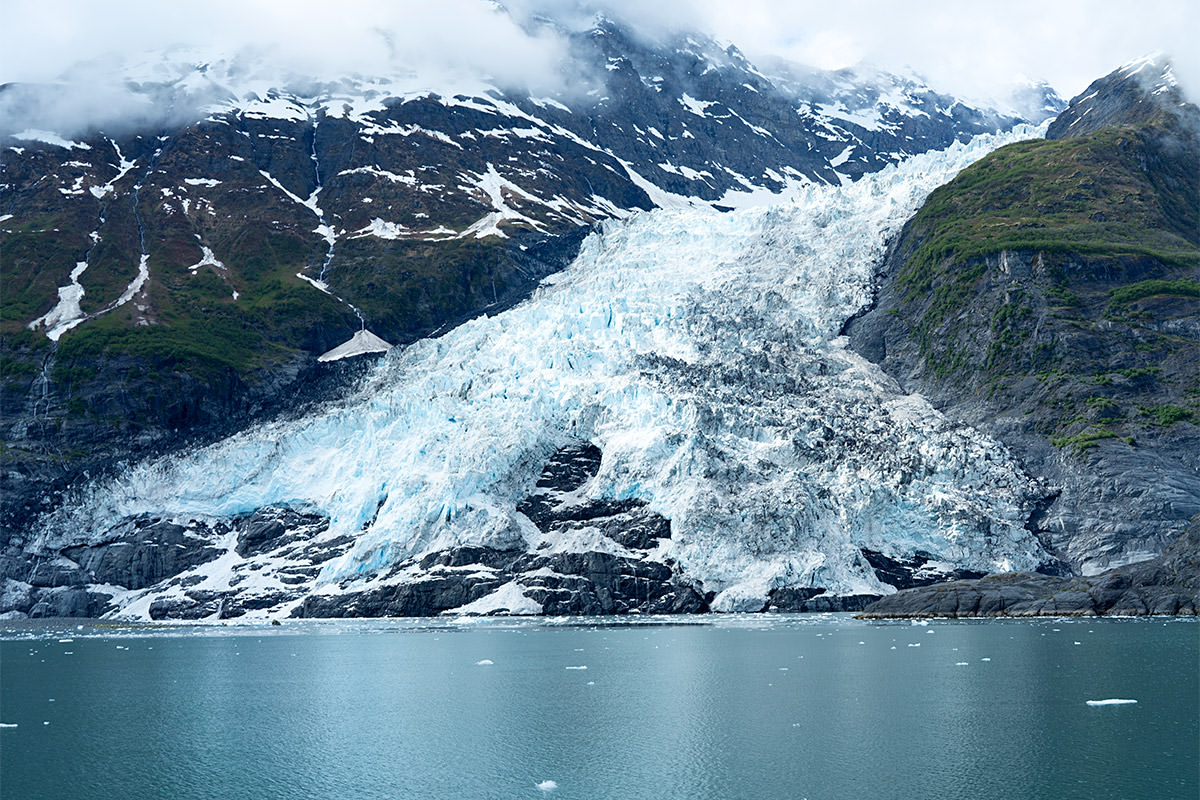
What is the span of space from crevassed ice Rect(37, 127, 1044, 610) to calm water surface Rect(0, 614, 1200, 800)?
3392 cm

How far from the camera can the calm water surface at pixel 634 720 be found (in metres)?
28.1

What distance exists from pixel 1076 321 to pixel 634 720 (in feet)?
343

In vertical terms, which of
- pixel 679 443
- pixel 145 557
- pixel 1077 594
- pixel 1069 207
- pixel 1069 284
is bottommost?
pixel 1077 594

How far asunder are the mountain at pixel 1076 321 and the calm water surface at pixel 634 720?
3993 cm

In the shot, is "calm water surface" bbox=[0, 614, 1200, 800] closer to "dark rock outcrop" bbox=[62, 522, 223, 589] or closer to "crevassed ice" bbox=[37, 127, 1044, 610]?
"crevassed ice" bbox=[37, 127, 1044, 610]

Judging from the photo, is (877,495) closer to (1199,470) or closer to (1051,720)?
(1199,470)

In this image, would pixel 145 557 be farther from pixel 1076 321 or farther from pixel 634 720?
pixel 1076 321

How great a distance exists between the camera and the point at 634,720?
37250mm

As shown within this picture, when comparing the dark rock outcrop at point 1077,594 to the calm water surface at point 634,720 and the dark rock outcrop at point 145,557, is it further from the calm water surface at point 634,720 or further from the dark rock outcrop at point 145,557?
the dark rock outcrop at point 145,557

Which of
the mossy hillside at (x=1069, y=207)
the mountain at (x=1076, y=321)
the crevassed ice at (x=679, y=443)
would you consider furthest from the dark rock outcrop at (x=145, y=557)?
the mossy hillside at (x=1069, y=207)

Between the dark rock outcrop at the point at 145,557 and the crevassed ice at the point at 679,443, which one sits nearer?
the crevassed ice at the point at 679,443

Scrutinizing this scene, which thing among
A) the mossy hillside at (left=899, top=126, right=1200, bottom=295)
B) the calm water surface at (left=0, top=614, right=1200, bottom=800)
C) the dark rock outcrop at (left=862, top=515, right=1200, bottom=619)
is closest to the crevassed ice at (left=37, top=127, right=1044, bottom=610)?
the dark rock outcrop at (left=862, top=515, right=1200, bottom=619)

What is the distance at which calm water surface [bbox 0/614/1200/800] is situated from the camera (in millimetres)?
28109

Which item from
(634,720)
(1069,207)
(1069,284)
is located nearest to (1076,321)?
(1069,284)
